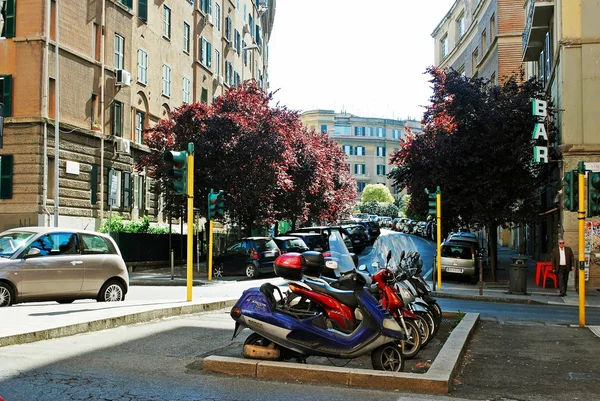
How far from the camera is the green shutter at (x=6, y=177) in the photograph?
2502 centimetres

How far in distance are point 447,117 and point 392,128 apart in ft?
304

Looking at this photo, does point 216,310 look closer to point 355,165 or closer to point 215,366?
point 215,366

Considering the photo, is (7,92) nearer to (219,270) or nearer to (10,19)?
(10,19)

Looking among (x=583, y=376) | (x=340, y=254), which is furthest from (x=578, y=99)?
(x=583, y=376)

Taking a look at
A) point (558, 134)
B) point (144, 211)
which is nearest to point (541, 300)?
point (558, 134)

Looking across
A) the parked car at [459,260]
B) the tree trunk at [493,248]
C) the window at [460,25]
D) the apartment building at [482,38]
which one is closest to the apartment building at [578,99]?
the tree trunk at [493,248]

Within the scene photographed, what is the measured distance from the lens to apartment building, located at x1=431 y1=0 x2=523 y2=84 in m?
42.0

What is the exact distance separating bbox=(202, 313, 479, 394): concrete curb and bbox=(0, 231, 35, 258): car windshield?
6.94 m

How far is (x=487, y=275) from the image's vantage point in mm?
29375

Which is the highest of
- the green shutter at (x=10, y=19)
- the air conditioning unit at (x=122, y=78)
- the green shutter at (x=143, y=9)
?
the green shutter at (x=143, y=9)

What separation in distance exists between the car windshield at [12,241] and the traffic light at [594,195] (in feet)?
34.1

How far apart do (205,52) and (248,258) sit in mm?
20156

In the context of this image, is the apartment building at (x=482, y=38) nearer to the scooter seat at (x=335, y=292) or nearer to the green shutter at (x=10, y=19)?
the green shutter at (x=10, y=19)

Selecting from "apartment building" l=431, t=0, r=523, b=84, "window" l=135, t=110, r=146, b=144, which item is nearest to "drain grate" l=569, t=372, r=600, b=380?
"apartment building" l=431, t=0, r=523, b=84
